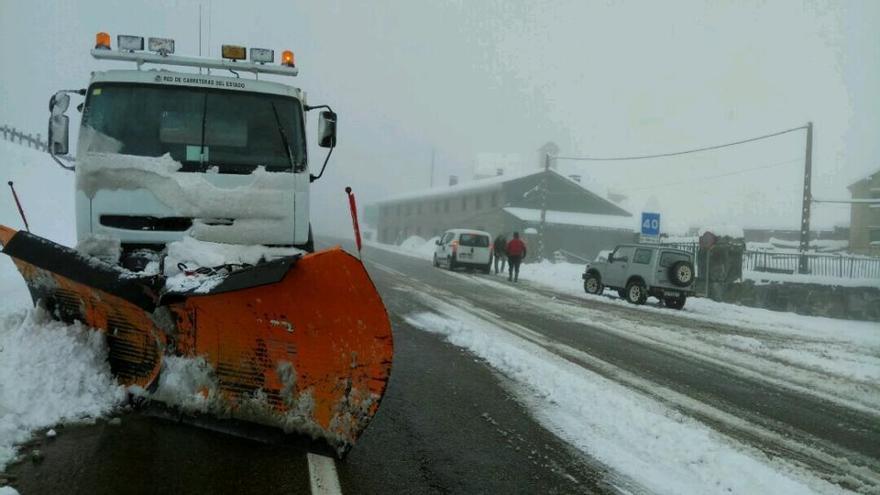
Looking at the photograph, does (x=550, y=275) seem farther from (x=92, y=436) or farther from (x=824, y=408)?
(x=92, y=436)

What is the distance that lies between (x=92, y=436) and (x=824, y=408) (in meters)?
6.34

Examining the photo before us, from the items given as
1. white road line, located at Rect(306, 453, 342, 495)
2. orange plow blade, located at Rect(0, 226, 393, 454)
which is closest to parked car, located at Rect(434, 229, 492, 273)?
orange plow blade, located at Rect(0, 226, 393, 454)

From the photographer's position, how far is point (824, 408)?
5570mm

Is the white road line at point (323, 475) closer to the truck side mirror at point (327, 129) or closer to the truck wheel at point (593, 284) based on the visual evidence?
the truck side mirror at point (327, 129)

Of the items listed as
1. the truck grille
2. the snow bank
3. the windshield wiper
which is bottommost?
the snow bank

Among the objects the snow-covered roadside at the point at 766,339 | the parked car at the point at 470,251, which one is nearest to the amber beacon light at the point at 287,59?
the snow-covered roadside at the point at 766,339

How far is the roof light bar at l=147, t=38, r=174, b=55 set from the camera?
19.9 feet

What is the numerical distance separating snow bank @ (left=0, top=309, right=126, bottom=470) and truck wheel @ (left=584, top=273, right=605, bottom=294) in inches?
593

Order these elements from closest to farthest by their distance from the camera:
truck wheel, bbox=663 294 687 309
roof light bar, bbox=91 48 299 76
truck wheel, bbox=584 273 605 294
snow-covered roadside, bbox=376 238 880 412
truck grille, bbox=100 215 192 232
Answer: truck grille, bbox=100 215 192 232, roof light bar, bbox=91 48 299 76, snow-covered roadside, bbox=376 238 880 412, truck wheel, bbox=663 294 687 309, truck wheel, bbox=584 273 605 294

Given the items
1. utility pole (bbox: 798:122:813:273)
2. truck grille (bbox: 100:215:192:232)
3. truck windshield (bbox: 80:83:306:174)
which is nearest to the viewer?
truck grille (bbox: 100:215:192:232)

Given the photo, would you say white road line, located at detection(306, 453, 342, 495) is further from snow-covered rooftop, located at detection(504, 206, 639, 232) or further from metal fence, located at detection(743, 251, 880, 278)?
snow-covered rooftop, located at detection(504, 206, 639, 232)

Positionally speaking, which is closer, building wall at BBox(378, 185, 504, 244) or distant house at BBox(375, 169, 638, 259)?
distant house at BBox(375, 169, 638, 259)

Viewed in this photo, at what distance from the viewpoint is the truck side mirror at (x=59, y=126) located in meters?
5.40

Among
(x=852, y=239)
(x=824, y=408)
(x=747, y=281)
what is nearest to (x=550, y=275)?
(x=747, y=281)
